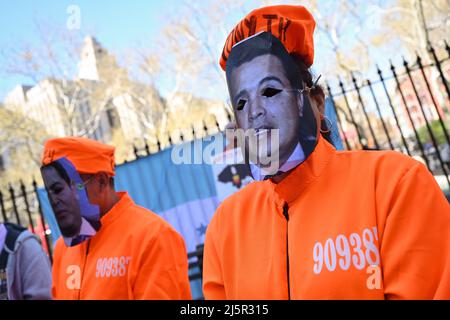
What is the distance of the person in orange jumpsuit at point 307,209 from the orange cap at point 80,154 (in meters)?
1.41

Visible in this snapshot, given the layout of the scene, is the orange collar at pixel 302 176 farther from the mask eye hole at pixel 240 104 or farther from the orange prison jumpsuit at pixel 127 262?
the orange prison jumpsuit at pixel 127 262

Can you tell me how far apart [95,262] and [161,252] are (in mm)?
518

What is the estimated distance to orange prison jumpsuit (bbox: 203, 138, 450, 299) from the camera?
1096 mm

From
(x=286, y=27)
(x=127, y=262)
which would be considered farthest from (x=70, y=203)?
(x=286, y=27)

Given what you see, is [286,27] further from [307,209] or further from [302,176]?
[307,209]

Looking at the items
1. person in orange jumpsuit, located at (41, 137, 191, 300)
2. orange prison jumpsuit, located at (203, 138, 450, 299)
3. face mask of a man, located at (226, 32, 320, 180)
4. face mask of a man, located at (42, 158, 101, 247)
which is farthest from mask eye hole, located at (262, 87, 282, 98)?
face mask of a man, located at (42, 158, 101, 247)

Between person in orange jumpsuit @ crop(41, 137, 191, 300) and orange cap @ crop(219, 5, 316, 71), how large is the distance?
1.38 meters

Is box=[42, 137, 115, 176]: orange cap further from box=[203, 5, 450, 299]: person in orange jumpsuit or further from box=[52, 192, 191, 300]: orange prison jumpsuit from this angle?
box=[203, 5, 450, 299]: person in orange jumpsuit

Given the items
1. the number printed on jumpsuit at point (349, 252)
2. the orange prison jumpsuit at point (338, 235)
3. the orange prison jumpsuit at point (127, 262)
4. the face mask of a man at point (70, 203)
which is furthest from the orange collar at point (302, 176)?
the face mask of a man at point (70, 203)

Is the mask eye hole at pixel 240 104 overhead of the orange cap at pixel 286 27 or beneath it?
beneath

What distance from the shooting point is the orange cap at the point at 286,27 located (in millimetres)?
1389

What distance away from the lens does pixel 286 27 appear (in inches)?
54.6
